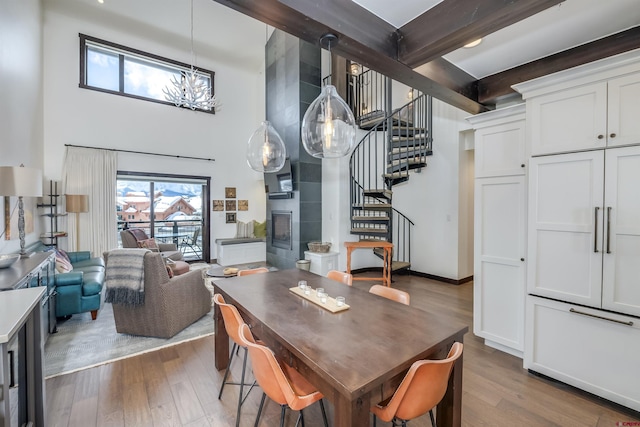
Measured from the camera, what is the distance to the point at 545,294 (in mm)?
2217

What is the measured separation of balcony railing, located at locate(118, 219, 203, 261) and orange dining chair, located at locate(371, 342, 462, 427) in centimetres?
634

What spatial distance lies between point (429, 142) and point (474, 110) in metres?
1.93

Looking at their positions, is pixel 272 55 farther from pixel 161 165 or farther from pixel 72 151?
pixel 72 151

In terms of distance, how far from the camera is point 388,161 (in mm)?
4840

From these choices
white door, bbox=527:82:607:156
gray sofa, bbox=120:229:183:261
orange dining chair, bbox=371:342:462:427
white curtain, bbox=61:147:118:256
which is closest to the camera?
orange dining chair, bbox=371:342:462:427

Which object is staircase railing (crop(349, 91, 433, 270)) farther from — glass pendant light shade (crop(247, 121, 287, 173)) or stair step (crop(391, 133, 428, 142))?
glass pendant light shade (crop(247, 121, 287, 173))

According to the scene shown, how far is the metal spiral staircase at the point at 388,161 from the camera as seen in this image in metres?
4.66

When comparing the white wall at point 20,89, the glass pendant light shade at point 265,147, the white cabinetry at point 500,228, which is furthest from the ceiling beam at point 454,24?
the white wall at point 20,89

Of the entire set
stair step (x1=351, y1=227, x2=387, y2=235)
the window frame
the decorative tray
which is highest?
the window frame

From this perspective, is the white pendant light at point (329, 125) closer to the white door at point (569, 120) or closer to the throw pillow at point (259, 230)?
the white door at point (569, 120)

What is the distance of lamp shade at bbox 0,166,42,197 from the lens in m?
2.36

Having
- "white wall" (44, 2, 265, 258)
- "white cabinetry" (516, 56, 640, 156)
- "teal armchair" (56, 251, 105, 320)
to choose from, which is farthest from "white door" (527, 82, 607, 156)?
"white wall" (44, 2, 265, 258)

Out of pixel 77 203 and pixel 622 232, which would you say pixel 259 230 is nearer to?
pixel 77 203

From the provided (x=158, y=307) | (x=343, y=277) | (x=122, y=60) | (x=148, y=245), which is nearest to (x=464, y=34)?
(x=343, y=277)
